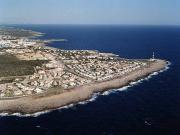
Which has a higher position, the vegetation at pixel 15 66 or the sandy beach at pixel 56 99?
the vegetation at pixel 15 66

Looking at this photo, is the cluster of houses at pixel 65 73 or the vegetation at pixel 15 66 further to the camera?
the vegetation at pixel 15 66

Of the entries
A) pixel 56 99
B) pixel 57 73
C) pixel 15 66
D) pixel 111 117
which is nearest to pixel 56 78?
pixel 57 73

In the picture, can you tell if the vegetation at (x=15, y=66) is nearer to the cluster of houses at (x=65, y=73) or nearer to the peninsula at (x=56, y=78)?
the peninsula at (x=56, y=78)

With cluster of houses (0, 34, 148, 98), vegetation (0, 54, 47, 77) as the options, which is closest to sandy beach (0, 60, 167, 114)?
cluster of houses (0, 34, 148, 98)

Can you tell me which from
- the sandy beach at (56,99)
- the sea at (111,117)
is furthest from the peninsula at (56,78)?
the sea at (111,117)

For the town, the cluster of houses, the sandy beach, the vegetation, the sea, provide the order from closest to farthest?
the sea
the sandy beach
the cluster of houses
the town
the vegetation

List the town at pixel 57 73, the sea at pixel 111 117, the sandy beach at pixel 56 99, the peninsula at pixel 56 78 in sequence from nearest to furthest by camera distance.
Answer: the sea at pixel 111 117 < the sandy beach at pixel 56 99 < the peninsula at pixel 56 78 < the town at pixel 57 73

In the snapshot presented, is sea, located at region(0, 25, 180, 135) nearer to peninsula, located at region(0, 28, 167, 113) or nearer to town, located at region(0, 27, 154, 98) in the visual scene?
peninsula, located at region(0, 28, 167, 113)

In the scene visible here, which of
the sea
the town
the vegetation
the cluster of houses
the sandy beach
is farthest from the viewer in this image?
the vegetation

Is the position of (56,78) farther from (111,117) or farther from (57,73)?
(111,117)
